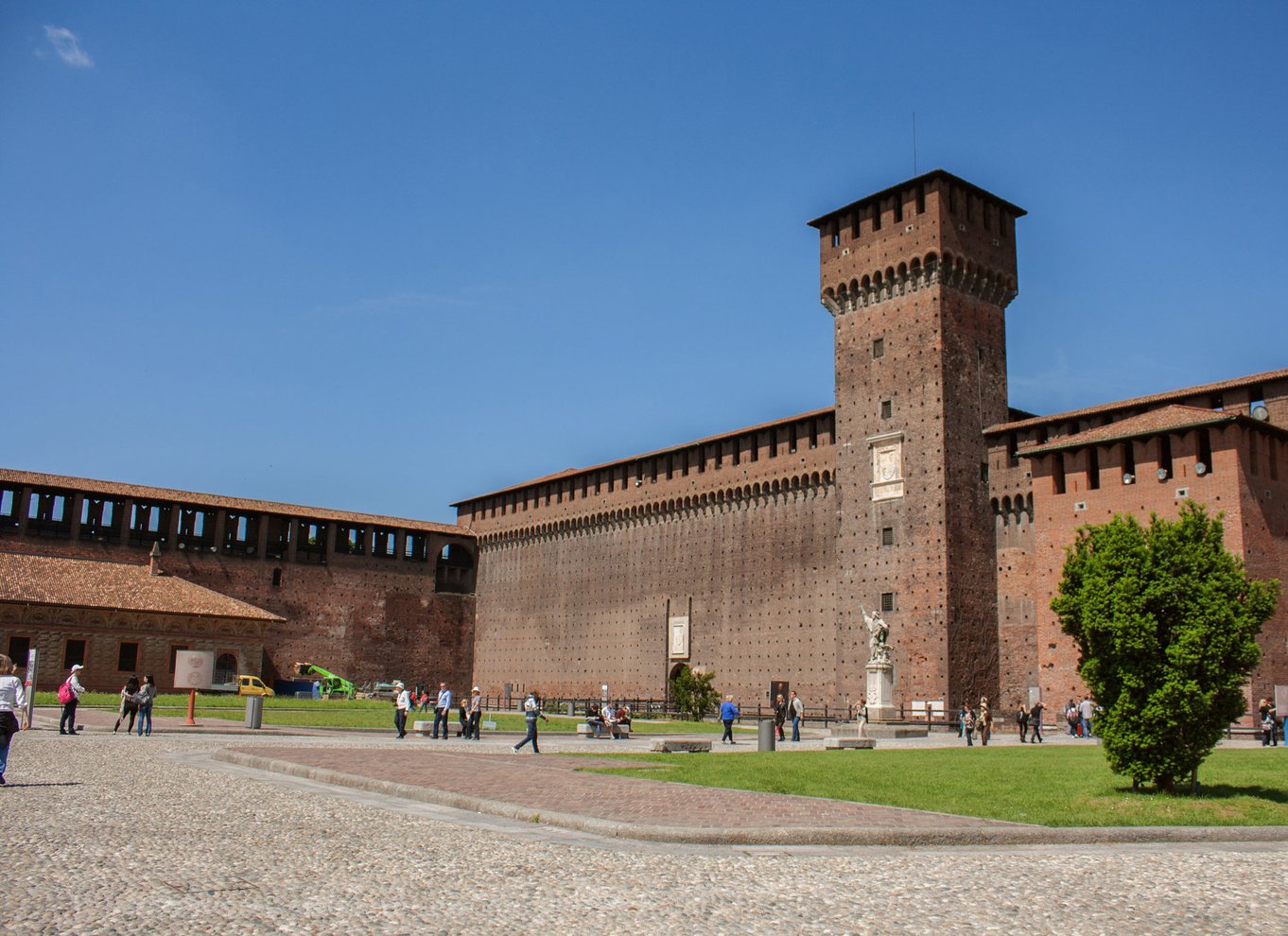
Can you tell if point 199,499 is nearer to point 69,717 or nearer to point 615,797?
point 69,717

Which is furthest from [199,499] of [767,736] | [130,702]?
[767,736]

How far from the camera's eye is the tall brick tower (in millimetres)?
29266

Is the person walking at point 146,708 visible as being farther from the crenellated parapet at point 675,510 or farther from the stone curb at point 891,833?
the crenellated parapet at point 675,510

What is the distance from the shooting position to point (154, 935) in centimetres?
422

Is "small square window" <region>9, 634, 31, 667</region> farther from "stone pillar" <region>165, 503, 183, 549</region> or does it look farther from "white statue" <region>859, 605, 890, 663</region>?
"white statue" <region>859, 605, 890, 663</region>

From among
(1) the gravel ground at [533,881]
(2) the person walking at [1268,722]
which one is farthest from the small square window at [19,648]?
(2) the person walking at [1268,722]

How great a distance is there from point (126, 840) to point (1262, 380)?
86.2 feet

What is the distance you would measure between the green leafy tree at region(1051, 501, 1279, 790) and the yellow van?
1203 inches

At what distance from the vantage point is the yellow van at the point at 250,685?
35.8m

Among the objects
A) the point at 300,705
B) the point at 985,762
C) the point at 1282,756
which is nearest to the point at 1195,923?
the point at 985,762

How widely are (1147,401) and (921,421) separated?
225 inches

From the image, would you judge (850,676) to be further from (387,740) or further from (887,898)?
(887,898)

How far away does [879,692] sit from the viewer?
27.7 meters

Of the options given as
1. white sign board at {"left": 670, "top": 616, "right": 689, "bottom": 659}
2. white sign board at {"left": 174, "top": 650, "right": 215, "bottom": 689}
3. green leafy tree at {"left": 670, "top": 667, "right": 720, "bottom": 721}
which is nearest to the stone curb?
white sign board at {"left": 174, "top": 650, "right": 215, "bottom": 689}
